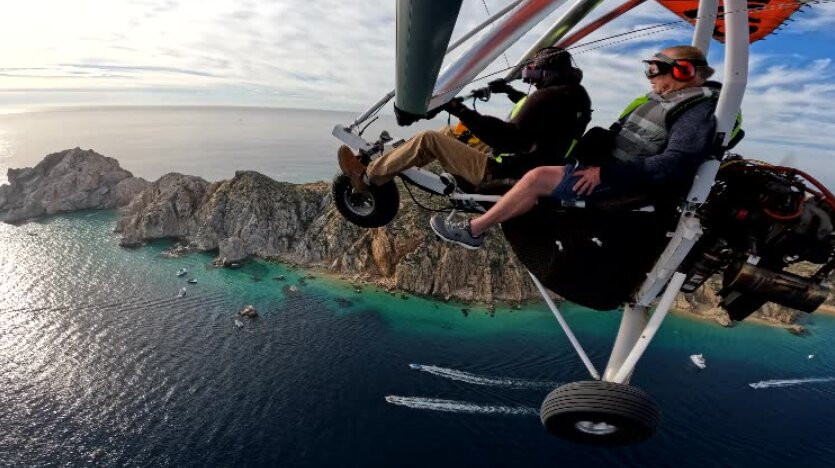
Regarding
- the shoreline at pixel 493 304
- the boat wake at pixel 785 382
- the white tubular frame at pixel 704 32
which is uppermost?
the white tubular frame at pixel 704 32

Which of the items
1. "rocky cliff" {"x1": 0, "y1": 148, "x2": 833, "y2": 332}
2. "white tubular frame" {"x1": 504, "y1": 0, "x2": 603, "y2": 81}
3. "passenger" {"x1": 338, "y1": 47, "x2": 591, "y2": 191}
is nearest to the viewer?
"passenger" {"x1": 338, "y1": 47, "x2": 591, "y2": 191}

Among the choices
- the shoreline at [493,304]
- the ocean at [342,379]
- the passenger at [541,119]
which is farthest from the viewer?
the shoreline at [493,304]

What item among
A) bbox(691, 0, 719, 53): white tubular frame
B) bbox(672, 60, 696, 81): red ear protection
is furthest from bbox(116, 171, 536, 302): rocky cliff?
bbox(672, 60, 696, 81): red ear protection

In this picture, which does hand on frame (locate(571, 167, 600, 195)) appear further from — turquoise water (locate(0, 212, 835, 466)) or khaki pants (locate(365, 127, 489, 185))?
turquoise water (locate(0, 212, 835, 466))

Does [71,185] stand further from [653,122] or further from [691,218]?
[691,218]

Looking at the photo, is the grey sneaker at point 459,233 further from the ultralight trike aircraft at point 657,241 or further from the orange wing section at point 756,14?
the orange wing section at point 756,14

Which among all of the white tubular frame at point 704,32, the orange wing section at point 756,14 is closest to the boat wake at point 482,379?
the orange wing section at point 756,14

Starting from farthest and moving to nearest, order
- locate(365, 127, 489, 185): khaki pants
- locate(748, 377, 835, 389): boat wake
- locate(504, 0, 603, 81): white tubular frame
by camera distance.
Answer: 1. locate(748, 377, 835, 389): boat wake
2. locate(504, 0, 603, 81): white tubular frame
3. locate(365, 127, 489, 185): khaki pants
